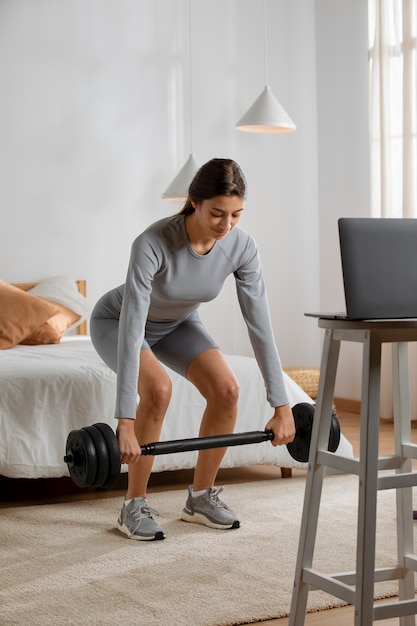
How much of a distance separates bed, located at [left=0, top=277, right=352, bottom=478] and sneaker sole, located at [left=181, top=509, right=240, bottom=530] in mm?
423

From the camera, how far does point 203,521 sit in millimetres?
3252

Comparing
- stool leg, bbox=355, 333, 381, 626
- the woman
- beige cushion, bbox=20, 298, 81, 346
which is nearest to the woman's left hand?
the woman

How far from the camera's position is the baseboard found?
6098 millimetres

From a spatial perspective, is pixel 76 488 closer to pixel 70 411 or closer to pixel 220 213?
pixel 70 411

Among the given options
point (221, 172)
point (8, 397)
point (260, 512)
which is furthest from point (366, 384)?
point (8, 397)

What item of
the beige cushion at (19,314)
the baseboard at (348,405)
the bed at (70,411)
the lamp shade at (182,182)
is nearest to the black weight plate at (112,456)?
the bed at (70,411)

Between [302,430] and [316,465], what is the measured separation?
2.70ft

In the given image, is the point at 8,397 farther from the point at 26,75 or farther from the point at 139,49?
the point at 139,49

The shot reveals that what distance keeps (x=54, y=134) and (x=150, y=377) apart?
3075 mm

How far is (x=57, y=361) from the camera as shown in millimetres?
3848

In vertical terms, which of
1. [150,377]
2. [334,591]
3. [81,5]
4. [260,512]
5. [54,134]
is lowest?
[260,512]

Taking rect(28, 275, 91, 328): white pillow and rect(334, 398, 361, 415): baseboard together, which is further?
rect(334, 398, 361, 415): baseboard

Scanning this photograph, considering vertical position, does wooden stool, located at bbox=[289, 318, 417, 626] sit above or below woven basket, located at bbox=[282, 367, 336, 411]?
above

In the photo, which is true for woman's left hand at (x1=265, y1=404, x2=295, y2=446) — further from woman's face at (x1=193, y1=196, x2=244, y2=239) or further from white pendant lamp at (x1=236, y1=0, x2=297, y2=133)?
white pendant lamp at (x1=236, y1=0, x2=297, y2=133)
